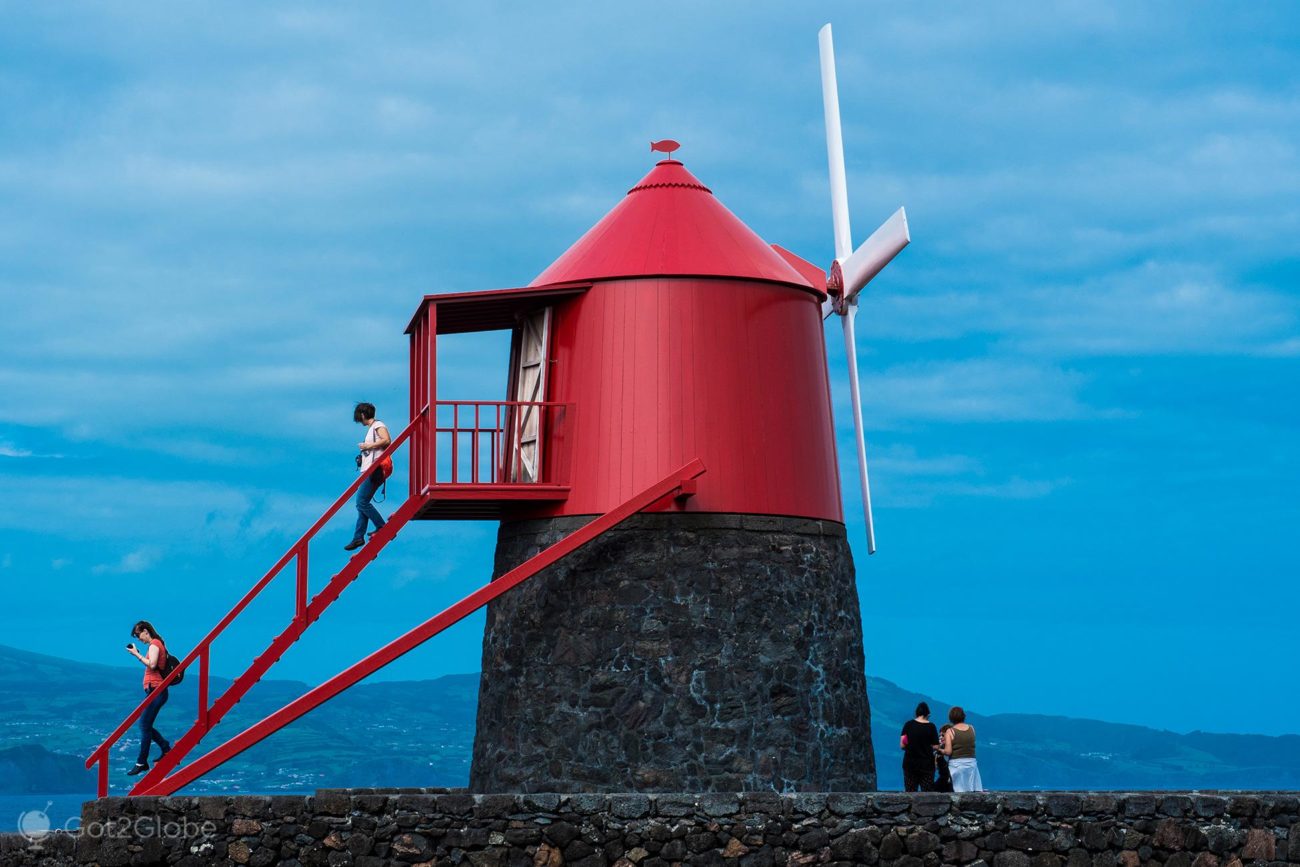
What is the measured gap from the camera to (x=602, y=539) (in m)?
19.0

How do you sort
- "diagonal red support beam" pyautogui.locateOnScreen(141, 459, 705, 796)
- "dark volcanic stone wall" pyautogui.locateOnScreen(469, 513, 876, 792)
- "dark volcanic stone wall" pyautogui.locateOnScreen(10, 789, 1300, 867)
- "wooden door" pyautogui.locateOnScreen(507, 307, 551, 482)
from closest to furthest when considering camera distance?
"dark volcanic stone wall" pyautogui.locateOnScreen(10, 789, 1300, 867) → "diagonal red support beam" pyautogui.locateOnScreen(141, 459, 705, 796) → "dark volcanic stone wall" pyautogui.locateOnScreen(469, 513, 876, 792) → "wooden door" pyautogui.locateOnScreen(507, 307, 551, 482)

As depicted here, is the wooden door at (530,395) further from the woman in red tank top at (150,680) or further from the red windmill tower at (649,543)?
the woman in red tank top at (150,680)

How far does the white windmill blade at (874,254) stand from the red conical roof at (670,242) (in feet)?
3.01

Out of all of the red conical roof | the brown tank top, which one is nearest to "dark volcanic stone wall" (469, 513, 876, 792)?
the brown tank top

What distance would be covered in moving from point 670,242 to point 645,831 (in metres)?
7.06

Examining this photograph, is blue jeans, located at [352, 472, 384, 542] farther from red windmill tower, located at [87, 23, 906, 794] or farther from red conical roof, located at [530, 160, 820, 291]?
red conical roof, located at [530, 160, 820, 291]

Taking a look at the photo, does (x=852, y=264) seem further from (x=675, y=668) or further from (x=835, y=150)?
(x=675, y=668)

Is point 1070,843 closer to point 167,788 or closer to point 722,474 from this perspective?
point 722,474

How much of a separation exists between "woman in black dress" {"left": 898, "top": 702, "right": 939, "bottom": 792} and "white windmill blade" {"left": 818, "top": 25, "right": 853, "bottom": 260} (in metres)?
6.42

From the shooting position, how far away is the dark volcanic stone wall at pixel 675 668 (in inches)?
725

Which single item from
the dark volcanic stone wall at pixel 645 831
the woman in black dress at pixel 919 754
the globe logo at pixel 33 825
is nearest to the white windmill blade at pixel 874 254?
the woman in black dress at pixel 919 754

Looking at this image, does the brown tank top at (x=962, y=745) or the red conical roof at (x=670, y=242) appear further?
the red conical roof at (x=670, y=242)

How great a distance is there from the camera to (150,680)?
62.6 ft

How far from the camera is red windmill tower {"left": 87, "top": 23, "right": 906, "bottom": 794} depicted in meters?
18.5
